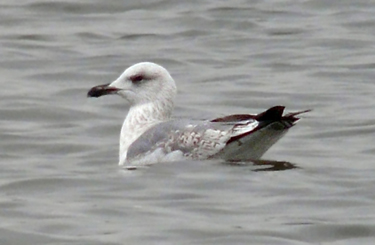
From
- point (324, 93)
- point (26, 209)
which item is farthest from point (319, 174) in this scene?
point (324, 93)

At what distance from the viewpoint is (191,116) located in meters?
13.5

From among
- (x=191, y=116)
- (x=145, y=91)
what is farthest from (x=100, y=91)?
(x=191, y=116)

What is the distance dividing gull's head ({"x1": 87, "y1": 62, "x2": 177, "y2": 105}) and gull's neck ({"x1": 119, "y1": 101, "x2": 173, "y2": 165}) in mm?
48

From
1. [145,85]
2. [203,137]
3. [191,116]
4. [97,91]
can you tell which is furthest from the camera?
[191,116]

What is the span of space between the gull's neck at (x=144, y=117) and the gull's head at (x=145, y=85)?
48 mm

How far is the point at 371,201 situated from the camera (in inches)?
380

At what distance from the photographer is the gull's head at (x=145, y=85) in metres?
11.4

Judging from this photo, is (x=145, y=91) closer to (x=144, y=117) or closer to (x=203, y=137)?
(x=144, y=117)

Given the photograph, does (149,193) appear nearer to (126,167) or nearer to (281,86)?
(126,167)

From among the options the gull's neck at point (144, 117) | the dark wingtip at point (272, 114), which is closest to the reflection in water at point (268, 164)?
the dark wingtip at point (272, 114)

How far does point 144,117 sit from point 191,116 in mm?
2139

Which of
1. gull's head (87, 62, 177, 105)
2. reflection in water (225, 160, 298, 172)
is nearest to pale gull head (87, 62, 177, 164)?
gull's head (87, 62, 177, 105)

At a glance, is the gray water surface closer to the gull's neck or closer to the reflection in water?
the reflection in water

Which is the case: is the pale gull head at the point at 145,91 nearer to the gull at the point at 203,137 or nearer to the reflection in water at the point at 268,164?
the gull at the point at 203,137
